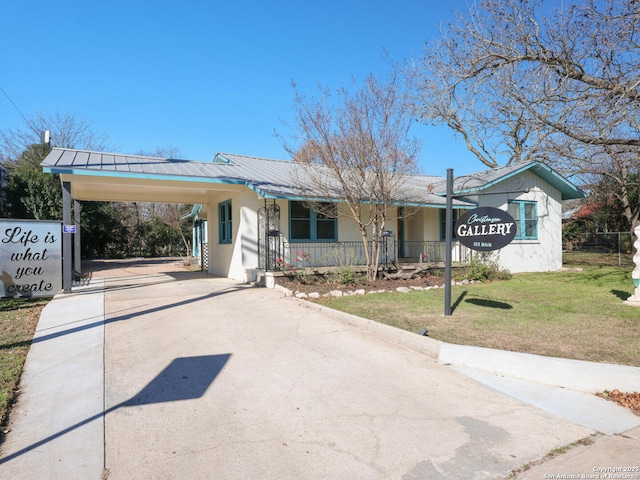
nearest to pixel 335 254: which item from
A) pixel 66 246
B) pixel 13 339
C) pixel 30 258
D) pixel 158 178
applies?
pixel 158 178

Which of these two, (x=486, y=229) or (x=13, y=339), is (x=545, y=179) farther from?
(x=13, y=339)

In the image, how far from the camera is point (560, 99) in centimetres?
902

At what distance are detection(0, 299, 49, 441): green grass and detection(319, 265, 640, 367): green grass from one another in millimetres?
5133

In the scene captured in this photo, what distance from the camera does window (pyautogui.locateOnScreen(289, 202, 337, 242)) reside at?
44.8ft

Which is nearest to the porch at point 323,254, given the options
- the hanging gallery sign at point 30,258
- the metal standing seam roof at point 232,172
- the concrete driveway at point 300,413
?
the metal standing seam roof at point 232,172

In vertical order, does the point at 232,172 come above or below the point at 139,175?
above

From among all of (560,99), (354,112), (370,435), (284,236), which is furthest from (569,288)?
(370,435)

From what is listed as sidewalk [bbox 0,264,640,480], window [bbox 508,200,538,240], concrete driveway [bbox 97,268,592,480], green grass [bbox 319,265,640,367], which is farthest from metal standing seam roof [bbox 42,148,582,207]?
concrete driveway [bbox 97,268,592,480]

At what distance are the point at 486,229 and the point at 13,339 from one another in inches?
302

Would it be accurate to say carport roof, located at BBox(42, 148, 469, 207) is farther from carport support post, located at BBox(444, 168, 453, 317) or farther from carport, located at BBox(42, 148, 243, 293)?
carport support post, located at BBox(444, 168, 453, 317)

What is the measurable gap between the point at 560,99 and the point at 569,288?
16.9 feet

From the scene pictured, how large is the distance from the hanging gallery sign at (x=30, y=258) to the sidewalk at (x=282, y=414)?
398cm

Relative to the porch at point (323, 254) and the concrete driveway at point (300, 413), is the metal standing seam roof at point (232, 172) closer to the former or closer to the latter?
the porch at point (323, 254)

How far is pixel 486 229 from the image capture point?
23.5 feet
